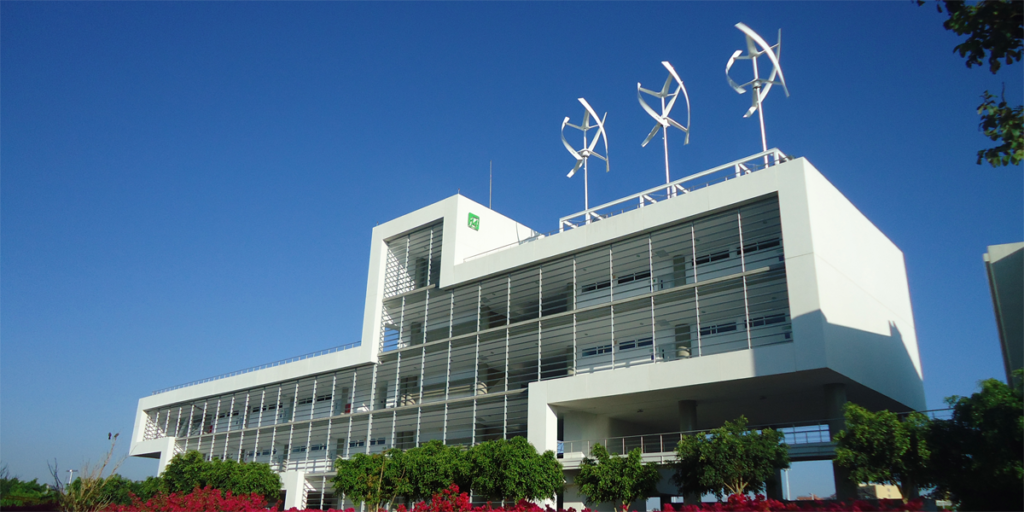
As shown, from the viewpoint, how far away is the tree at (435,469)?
30.0m

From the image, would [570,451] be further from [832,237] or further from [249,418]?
[249,418]

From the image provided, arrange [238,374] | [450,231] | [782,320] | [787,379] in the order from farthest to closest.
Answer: [238,374] < [450,231] < [782,320] < [787,379]

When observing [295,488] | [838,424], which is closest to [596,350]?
[838,424]

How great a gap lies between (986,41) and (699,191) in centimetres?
1832

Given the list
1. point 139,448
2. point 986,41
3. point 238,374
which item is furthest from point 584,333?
point 139,448

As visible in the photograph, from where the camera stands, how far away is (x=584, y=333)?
33312 millimetres

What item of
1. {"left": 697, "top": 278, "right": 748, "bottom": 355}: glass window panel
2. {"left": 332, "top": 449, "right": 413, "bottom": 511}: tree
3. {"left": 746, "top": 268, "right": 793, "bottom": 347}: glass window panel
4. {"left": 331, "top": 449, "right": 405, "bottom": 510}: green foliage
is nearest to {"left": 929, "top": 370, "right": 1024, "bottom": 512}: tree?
{"left": 746, "top": 268, "right": 793, "bottom": 347}: glass window panel

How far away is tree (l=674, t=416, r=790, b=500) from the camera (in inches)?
904

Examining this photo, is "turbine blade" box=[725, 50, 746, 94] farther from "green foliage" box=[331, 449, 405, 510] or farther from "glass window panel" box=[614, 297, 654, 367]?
"green foliage" box=[331, 449, 405, 510]

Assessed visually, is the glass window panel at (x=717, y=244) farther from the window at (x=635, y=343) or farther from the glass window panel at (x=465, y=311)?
the glass window panel at (x=465, y=311)

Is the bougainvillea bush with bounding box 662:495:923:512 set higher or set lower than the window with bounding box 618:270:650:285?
lower

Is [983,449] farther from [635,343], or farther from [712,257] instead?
[635,343]

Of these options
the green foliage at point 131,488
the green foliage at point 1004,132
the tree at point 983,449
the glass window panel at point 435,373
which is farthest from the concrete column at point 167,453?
the green foliage at point 1004,132

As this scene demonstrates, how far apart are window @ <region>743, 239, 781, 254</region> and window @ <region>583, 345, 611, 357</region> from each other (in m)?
7.69
